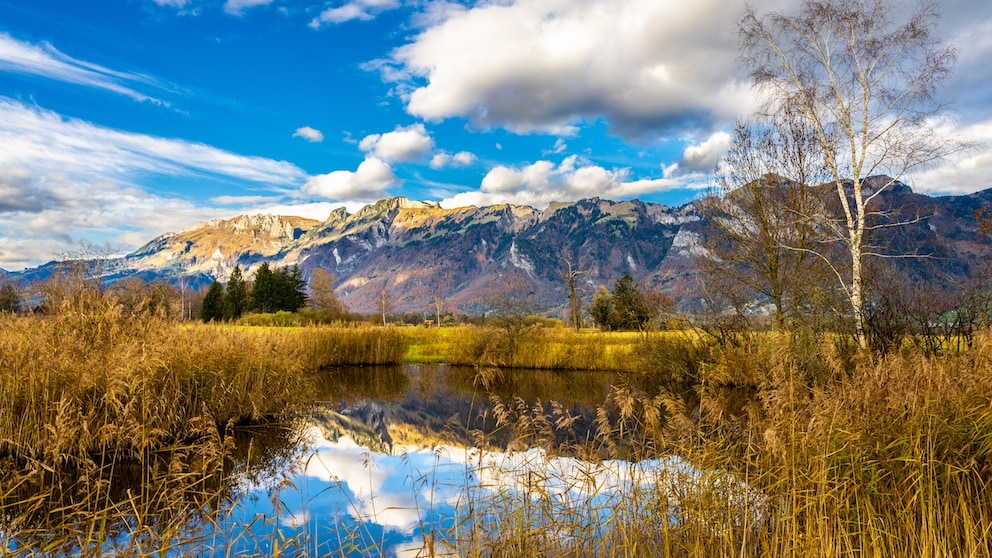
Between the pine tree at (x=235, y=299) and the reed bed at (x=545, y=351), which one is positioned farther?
the pine tree at (x=235, y=299)

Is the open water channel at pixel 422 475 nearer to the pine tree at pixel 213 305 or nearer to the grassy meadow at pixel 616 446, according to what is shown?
the grassy meadow at pixel 616 446

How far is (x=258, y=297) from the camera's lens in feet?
237

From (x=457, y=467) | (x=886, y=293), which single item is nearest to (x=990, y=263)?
(x=886, y=293)

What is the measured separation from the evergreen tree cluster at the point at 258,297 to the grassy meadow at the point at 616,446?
61462mm

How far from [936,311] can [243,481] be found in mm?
15585

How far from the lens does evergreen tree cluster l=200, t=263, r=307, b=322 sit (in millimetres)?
72062

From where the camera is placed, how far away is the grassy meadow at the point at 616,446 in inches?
180

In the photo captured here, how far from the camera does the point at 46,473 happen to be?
815 cm

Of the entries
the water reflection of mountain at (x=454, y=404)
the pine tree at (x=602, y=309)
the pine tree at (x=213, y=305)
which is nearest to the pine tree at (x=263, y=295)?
the pine tree at (x=213, y=305)

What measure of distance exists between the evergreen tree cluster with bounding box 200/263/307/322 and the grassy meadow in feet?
202

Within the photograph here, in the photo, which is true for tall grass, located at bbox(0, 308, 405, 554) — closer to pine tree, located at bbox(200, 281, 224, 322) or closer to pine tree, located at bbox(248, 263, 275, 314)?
pine tree, located at bbox(248, 263, 275, 314)

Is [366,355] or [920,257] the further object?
[366,355]

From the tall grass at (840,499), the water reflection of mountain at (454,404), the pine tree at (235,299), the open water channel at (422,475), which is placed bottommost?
the water reflection of mountain at (454,404)

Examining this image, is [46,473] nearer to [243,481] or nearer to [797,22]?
[243,481]
